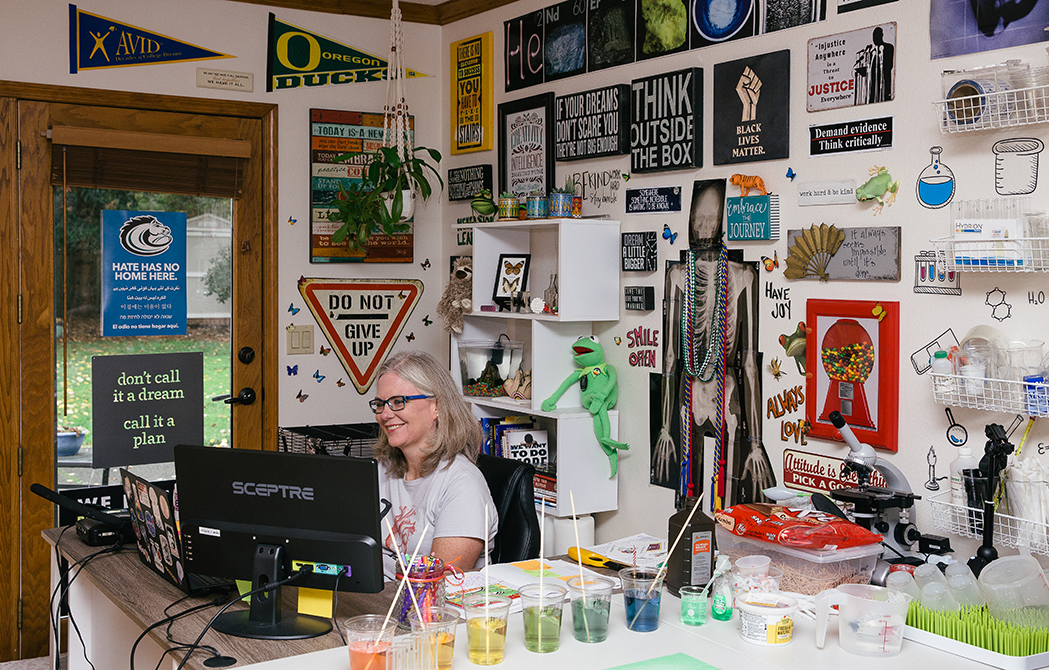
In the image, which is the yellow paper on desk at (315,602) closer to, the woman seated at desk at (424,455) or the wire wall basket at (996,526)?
the woman seated at desk at (424,455)

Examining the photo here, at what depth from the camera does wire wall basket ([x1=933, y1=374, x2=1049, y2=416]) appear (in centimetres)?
219

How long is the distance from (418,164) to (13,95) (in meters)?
1.57

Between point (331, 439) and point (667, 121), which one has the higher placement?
point (667, 121)

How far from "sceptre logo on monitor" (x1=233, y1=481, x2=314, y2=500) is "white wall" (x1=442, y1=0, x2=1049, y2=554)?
1.55 metres

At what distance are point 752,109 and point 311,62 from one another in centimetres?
211

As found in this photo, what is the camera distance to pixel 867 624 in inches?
72.8

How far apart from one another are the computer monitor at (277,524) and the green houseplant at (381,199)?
206 cm

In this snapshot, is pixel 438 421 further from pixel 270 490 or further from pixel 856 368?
pixel 856 368

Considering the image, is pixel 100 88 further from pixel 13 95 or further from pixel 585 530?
pixel 585 530

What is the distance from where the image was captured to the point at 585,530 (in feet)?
11.6

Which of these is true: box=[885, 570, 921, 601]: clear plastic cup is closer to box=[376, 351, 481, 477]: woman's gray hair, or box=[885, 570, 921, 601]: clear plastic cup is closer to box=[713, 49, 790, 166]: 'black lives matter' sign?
box=[376, 351, 481, 477]: woman's gray hair

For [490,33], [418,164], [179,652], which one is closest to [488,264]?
[418,164]

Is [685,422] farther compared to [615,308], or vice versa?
[615,308]

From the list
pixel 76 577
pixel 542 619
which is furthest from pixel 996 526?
pixel 76 577
